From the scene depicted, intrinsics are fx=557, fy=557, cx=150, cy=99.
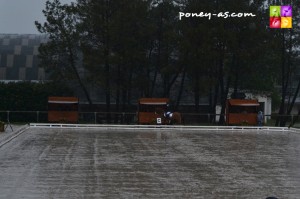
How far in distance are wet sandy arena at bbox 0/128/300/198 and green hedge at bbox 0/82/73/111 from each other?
2628cm

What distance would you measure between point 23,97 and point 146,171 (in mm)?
37880

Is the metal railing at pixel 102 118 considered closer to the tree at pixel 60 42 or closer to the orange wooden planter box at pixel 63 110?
the orange wooden planter box at pixel 63 110

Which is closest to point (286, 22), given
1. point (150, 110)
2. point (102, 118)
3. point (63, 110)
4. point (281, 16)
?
point (281, 16)

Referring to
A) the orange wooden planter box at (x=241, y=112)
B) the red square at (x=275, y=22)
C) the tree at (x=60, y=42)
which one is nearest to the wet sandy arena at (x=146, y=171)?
the orange wooden planter box at (x=241, y=112)

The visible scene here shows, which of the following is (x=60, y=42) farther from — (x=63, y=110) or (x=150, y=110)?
(x=150, y=110)

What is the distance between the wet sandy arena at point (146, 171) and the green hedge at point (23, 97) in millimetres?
26285

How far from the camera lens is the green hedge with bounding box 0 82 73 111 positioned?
173ft

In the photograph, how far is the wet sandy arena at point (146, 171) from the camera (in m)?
13.4

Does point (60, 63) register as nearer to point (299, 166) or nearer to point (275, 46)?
point (275, 46)

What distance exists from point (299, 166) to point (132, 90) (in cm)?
4170

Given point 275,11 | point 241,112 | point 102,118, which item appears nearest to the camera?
point 241,112

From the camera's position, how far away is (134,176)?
15.9m

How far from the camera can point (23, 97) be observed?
52969mm

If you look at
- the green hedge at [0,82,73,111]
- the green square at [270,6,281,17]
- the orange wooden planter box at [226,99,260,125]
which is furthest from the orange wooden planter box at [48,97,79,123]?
the green square at [270,6,281,17]
